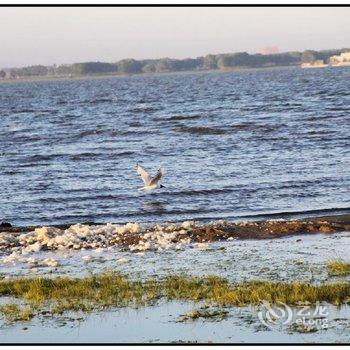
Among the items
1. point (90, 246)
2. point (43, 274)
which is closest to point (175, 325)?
point (43, 274)

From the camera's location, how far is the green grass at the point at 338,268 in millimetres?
13022

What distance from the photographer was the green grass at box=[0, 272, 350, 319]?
1135 centimetres

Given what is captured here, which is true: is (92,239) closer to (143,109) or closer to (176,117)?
(176,117)

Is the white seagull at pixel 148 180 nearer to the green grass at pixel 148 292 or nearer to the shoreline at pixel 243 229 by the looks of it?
the shoreline at pixel 243 229

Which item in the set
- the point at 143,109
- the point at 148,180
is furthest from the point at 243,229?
the point at 143,109

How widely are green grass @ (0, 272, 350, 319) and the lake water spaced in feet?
29.1

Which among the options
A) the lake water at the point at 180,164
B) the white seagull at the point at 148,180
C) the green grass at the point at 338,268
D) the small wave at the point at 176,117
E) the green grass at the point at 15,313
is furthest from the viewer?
the small wave at the point at 176,117

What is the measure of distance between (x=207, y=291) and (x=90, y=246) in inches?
199

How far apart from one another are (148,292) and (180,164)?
21538 millimetres

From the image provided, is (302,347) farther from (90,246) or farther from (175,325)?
(90,246)

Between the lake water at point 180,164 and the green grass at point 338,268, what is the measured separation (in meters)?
8.02

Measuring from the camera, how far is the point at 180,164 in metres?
33.5

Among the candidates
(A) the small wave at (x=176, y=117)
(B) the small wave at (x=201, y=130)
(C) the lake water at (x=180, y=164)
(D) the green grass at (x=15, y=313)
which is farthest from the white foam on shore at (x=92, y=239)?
(A) the small wave at (x=176, y=117)

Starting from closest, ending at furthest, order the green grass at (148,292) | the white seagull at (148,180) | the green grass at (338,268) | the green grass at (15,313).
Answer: the green grass at (15,313) → the green grass at (148,292) → the green grass at (338,268) → the white seagull at (148,180)
